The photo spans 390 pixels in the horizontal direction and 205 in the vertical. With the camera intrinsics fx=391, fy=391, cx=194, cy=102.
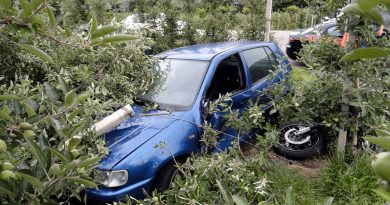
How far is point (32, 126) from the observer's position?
1.45 meters

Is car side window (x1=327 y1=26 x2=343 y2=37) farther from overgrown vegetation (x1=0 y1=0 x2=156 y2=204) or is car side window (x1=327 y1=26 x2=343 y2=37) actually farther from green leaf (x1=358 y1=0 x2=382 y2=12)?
green leaf (x1=358 y1=0 x2=382 y2=12)

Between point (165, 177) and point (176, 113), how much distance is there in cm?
73

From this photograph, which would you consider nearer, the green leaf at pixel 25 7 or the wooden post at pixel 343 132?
the green leaf at pixel 25 7

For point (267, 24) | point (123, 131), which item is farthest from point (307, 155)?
point (267, 24)

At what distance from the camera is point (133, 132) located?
3803mm

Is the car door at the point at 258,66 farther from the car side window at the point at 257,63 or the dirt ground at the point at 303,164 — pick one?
the dirt ground at the point at 303,164

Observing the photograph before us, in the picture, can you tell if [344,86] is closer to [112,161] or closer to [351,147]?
→ [351,147]

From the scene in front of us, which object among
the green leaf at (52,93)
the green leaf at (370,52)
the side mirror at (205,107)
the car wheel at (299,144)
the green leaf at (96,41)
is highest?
the green leaf at (370,52)

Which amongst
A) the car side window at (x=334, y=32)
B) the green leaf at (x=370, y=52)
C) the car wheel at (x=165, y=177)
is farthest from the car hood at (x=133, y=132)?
the green leaf at (x=370, y=52)

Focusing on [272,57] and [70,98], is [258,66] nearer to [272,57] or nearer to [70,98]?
[272,57]

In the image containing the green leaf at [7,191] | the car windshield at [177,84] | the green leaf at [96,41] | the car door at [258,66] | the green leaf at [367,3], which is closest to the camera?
the green leaf at [367,3]

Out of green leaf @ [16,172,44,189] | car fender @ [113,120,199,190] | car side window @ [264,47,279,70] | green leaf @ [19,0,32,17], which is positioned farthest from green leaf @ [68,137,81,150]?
car side window @ [264,47,279,70]

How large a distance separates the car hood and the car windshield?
19cm

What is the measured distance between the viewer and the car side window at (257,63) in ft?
16.7
